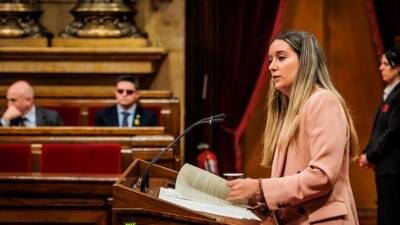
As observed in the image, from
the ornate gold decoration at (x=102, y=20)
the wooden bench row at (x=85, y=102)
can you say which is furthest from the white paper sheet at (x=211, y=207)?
the ornate gold decoration at (x=102, y=20)

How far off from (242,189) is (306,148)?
26 cm

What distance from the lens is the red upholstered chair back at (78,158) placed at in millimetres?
5406

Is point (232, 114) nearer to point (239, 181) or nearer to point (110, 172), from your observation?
point (110, 172)

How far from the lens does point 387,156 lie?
6.47 metres

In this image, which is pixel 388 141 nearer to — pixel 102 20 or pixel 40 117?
pixel 40 117

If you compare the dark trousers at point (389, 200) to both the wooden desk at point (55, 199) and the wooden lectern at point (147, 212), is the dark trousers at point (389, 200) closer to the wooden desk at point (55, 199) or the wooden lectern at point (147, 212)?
the wooden desk at point (55, 199)

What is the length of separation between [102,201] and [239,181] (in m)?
2.00

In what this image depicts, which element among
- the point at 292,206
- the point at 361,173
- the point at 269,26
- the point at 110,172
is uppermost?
the point at 269,26

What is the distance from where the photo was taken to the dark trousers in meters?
6.34

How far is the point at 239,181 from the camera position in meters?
2.65

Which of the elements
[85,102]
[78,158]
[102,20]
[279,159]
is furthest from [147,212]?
[102,20]

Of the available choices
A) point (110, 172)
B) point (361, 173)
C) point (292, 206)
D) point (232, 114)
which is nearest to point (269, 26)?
point (232, 114)

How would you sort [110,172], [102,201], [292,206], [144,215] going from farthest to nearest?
[110,172] < [102,201] < [292,206] < [144,215]

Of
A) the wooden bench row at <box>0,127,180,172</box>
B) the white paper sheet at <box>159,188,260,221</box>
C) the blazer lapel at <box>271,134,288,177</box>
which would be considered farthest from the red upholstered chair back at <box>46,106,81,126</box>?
the blazer lapel at <box>271,134,288,177</box>
